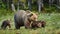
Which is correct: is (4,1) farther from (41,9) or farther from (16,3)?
(41,9)

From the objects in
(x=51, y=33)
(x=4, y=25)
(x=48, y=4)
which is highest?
(x=51, y=33)

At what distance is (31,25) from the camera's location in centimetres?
1381

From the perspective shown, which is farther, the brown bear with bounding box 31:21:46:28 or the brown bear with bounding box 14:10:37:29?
the brown bear with bounding box 31:21:46:28

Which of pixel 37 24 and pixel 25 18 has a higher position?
pixel 25 18

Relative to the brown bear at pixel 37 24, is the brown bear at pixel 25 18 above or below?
above

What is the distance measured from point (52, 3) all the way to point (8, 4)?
356 inches

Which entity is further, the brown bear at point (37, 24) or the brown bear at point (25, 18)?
the brown bear at point (37, 24)

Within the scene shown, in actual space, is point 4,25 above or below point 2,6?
above

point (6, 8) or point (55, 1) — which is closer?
point (6, 8)

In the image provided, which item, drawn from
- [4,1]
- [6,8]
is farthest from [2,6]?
[4,1]

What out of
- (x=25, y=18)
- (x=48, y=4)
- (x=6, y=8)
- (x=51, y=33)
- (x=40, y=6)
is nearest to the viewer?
(x=51, y=33)

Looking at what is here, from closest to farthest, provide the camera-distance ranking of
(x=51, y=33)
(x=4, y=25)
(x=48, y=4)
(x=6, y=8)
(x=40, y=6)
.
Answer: (x=51, y=33), (x=4, y=25), (x=40, y=6), (x=6, y=8), (x=48, y=4)

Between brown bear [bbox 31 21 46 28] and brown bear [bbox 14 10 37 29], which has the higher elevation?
brown bear [bbox 14 10 37 29]

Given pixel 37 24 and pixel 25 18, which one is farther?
pixel 37 24
